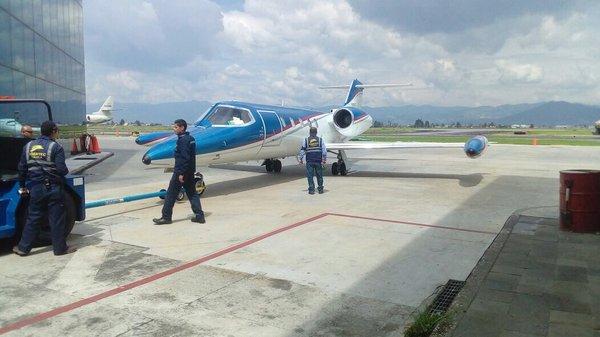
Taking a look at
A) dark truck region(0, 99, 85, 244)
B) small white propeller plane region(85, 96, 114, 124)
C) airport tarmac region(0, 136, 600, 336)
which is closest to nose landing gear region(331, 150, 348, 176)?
airport tarmac region(0, 136, 600, 336)

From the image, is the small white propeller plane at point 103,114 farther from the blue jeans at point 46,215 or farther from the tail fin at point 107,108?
the blue jeans at point 46,215

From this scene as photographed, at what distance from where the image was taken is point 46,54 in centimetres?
1975

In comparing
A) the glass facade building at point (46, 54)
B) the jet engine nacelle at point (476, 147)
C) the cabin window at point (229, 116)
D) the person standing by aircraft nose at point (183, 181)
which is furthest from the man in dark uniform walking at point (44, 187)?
the jet engine nacelle at point (476, 147)

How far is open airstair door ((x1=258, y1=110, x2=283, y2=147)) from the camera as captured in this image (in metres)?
12.8

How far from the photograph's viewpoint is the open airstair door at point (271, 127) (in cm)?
1277

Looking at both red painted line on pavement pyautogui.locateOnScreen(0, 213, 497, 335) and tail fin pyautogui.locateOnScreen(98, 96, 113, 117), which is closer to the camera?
red painted line on pavement pyautogui.locateOnScreen(0, 213, 497, 335)

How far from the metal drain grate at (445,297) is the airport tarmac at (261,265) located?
4.8 inches

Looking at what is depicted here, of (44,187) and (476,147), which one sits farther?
(476,147)

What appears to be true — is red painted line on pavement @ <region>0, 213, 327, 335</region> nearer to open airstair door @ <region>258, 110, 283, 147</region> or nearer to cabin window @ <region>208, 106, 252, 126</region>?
cabin window @ <region>208, 106, 252, 126</region>

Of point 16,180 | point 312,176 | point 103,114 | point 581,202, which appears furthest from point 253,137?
point 103,114

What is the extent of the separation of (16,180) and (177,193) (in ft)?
8.27

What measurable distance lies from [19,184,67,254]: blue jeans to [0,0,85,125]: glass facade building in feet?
33.5

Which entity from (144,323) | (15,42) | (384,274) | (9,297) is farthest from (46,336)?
(15,42)

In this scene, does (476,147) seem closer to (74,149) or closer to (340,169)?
(340,169)
